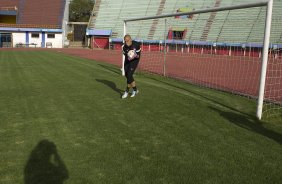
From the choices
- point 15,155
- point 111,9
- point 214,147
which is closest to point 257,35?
point 214,147

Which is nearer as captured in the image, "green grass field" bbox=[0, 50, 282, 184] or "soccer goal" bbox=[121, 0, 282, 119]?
"green grass field" bbox=[0, 50, 282, 184]

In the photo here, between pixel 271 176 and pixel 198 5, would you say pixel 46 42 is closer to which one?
pixel 198 5

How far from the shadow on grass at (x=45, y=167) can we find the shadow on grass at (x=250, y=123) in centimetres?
381

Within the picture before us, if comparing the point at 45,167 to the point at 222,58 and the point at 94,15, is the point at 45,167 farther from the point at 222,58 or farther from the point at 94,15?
the point at 94,15

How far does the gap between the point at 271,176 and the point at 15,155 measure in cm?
Answer: 360

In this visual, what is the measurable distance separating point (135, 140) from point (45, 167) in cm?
174

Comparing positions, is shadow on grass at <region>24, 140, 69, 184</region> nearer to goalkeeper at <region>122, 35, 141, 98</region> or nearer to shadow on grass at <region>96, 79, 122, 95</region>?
goalkeeper at <region>122, 35, 141, 98</region>

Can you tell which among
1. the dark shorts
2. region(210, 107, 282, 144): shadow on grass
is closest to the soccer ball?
the dark shorts

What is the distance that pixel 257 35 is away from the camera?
24625mm

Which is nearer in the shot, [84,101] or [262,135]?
[262,135]

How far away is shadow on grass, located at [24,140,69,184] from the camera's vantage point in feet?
13.8

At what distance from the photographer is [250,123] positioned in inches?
287

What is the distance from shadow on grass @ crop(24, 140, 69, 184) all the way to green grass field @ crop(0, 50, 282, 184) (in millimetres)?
12

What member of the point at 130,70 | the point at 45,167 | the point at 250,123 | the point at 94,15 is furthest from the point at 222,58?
the point at 94,15
